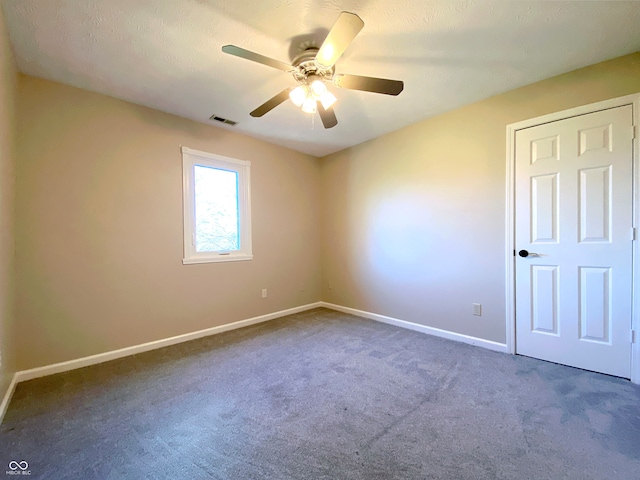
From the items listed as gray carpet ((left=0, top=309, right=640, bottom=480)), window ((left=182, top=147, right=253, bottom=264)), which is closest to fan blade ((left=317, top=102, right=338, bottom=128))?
window ((left=182, top=147, right=253, bottom=264))

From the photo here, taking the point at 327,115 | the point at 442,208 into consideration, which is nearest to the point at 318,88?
the point at 327,115

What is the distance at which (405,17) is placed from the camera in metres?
1.64

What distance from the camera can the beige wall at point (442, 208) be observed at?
7.97 ft

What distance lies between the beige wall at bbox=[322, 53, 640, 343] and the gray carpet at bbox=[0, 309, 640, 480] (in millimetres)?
716

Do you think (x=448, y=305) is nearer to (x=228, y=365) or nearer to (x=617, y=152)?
(x=617, y=152)

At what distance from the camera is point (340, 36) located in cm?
142

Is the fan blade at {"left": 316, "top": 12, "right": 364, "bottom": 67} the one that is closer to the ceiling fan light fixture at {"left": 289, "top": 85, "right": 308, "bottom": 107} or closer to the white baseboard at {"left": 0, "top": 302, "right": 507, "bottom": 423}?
the ceiling fan light fixture at {"left": 289, "top": 85, "right": 308, "bottom": 107}

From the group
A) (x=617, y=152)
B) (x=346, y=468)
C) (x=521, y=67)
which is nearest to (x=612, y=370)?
(x=617, y=152)

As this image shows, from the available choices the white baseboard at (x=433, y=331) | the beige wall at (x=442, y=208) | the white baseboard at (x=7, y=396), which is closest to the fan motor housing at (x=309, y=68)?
the beige wall at (x=442, y=208)

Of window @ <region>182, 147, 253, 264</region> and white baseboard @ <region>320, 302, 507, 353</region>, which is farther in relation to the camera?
window @ <region>182, 147, 253, 264</region>

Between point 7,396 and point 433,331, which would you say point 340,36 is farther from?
point 7,396

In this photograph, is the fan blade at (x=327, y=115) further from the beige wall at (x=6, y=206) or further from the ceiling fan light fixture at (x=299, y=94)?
the beige wall at (x=6, y=206)

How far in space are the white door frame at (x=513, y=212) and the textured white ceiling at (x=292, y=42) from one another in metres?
0.36

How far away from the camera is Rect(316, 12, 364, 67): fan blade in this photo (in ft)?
4.30
